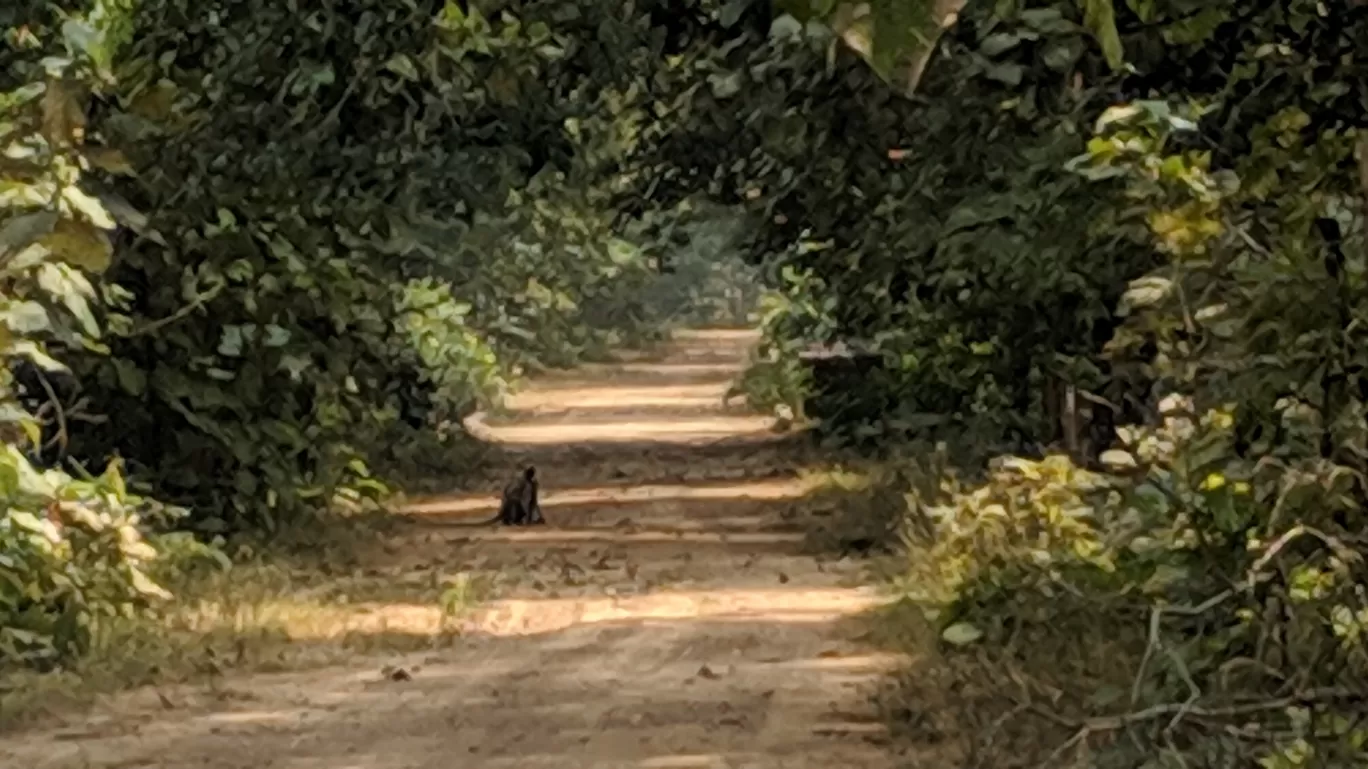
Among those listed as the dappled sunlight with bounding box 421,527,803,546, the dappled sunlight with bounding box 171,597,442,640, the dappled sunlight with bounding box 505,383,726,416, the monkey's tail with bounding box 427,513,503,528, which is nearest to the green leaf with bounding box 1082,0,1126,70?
the dappled sunlight with bounding box 171,597,442,640

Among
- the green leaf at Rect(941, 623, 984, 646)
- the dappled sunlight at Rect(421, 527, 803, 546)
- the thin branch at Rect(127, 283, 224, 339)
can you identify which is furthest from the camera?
the dappled sunlight at Rect(421, 527, 803, 546)

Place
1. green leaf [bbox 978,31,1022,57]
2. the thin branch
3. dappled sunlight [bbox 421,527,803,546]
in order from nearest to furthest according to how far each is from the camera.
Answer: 1. green leaf [bbox 978,31,1022,57]
2. the thin branch
3. dappled sunlight [bbox 421,527,803,546]

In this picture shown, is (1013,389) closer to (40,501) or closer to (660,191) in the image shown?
(660,191)

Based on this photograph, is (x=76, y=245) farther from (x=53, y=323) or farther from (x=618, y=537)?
(x=618, y=537)

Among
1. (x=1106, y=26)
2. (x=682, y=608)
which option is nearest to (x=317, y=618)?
(x=682, y=608)

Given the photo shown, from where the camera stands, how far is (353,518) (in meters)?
17.4

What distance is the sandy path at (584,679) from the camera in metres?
8.27

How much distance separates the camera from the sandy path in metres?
8.27

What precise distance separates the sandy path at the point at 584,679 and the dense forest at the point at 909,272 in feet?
2.28

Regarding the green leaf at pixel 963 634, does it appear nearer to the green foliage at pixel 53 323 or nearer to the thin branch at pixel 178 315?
the green foliage at pixel 53 323

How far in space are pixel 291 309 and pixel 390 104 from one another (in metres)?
2.90

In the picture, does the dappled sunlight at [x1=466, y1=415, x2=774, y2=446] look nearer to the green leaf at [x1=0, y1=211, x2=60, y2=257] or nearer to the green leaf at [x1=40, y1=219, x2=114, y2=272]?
the green leaf at [x1=40, y1=219, x2=114, y2=272]

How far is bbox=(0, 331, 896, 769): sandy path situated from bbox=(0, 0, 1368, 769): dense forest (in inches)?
27.4

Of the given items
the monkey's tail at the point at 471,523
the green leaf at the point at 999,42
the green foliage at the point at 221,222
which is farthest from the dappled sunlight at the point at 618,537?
the green leaf at the point at 999,42
